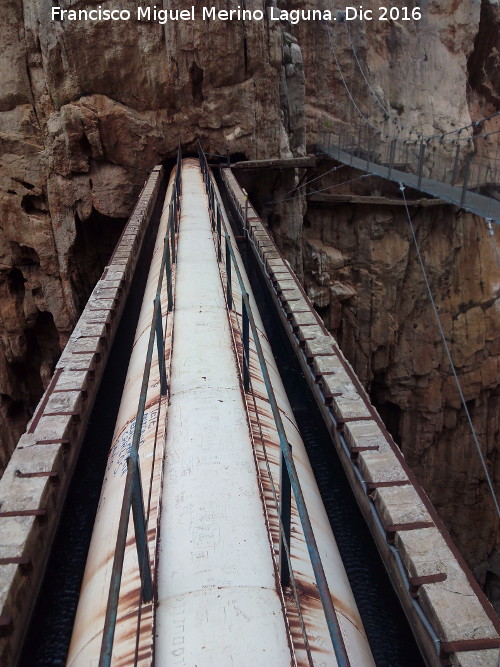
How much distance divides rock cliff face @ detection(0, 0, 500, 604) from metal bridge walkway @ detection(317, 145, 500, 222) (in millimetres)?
846

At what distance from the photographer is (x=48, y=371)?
45.0 feet

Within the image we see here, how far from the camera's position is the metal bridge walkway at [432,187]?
901 centimetres

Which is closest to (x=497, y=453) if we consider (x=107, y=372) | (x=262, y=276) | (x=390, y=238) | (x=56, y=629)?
(x=390, y=238)

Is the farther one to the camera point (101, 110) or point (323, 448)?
point (101, 110)

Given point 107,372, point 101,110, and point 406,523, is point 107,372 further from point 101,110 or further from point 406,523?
point 101,110

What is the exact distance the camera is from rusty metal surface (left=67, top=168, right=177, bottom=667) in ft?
7.15

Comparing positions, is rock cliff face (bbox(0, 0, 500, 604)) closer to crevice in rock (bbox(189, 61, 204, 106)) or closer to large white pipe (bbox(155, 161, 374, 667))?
crevice in rock (bbox(189, 61, 204, 106))

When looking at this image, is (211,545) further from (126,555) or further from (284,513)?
(126,555)

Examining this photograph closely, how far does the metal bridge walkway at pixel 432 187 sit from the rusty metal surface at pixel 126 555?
639cm

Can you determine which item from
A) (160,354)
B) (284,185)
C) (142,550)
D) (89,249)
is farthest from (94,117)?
(142,550)

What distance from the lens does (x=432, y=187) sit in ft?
35.7

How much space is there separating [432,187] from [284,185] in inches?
A: 144

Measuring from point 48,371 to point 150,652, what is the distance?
12562mm

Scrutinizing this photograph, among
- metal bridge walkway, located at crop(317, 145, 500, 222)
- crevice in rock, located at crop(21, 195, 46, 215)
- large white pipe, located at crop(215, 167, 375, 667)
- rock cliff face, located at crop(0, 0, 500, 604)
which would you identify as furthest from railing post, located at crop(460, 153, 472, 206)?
crevice in rock, located at crop(21, 195, 46, 215)
